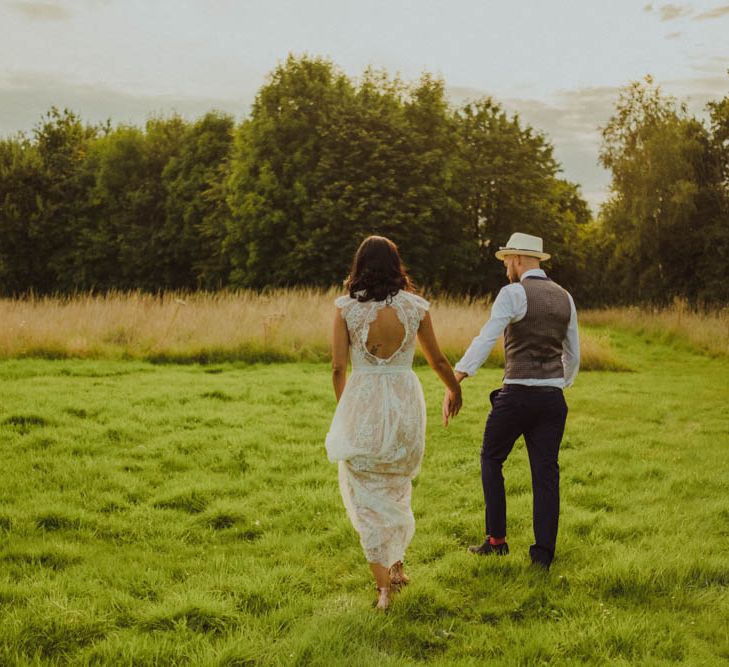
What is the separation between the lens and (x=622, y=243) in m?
40.8

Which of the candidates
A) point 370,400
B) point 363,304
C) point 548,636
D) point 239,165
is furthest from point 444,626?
point 239,165

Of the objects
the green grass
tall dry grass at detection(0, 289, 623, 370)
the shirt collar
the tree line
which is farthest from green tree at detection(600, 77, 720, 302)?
the shirt collar

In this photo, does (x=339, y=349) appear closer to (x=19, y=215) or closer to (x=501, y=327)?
(x=501, y=327)

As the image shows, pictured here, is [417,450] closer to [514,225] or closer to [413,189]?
[413,189]

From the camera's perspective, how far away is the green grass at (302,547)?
4020mm

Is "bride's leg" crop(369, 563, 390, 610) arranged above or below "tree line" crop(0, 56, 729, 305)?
below

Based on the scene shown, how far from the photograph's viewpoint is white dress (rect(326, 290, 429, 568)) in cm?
452

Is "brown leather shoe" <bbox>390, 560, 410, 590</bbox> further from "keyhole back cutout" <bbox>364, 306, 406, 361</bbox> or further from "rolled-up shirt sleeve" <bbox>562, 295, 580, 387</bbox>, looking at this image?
"rolled-up shirt sleeve" <bbox>562, 295, 580, 387</bbox>

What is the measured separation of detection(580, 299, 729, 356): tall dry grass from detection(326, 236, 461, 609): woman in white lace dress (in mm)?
17346

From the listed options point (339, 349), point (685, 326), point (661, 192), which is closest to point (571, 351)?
point (339, 349)

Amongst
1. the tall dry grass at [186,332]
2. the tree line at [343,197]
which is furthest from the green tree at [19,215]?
the tall dry grass at [186,332]

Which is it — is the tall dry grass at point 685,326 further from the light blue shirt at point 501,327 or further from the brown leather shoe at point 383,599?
the brown leather shoe at point 383,599

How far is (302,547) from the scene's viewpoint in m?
5.55

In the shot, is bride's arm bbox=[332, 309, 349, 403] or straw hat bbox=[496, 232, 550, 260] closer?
bride's arm bbox=[332, 309, 349, 403]
